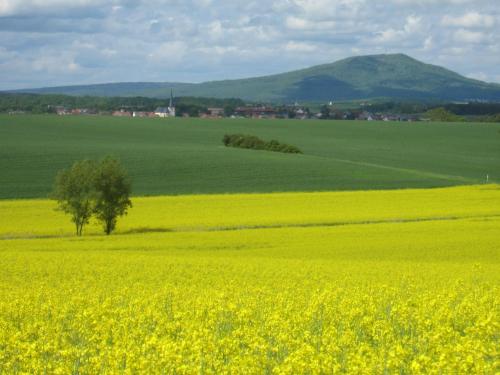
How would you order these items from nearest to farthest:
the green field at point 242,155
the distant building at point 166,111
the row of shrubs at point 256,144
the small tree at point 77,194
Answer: the small tree at point 77,194
the green field at point 242,155
the row of shrubs at point 256,144
the distant building at point 166,111

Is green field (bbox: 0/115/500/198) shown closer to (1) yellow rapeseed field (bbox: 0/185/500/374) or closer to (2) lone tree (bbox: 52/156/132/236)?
(1) yellow rapeseed field (bbox: 0/185/500/374)

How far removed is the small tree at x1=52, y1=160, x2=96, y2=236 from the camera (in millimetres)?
46250

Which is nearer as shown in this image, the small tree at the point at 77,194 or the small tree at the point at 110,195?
the small tree at the point at 77,194

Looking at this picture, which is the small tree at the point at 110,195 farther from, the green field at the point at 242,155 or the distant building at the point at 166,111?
the distant building at the point at 166,111

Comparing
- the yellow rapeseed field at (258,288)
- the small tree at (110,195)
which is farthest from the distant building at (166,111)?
the small tree at (110,195)

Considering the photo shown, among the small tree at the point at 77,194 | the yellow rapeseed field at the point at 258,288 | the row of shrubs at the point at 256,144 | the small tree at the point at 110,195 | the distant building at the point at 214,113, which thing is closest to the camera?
the yellow rapeseed field at the point at 258,288

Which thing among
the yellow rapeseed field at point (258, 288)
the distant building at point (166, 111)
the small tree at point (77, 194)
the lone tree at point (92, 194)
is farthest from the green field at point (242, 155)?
the distant building at point (166, 111)

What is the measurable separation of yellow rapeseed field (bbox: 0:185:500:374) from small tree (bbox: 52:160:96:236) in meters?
1.42

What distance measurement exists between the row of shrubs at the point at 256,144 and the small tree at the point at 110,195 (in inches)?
2217

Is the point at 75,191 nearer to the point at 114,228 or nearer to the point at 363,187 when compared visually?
the point at 114,228

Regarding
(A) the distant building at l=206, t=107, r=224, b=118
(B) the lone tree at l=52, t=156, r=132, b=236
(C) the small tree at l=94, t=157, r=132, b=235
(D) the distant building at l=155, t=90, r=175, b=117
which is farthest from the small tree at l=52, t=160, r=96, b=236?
(D) the distant building at l=155, t=90, r=175, b=117

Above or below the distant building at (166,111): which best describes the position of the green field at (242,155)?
below

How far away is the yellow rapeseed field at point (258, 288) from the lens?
10672mm

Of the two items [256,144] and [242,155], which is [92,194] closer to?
[242,155]
